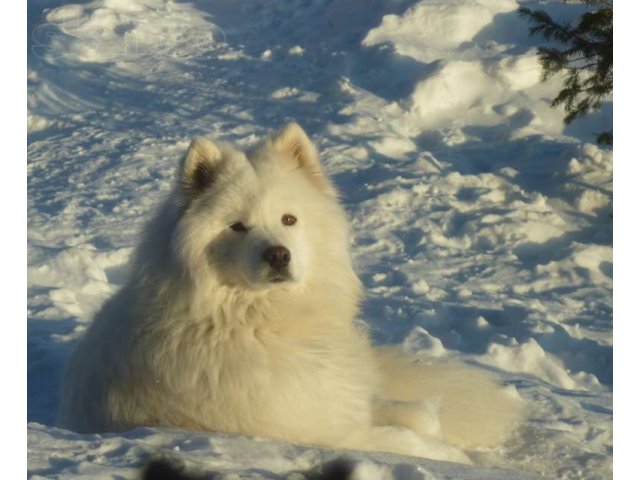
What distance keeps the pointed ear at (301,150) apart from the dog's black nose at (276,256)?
2.18 ft

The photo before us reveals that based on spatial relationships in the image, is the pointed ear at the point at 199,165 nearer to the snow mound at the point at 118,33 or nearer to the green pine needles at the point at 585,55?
the green pine needles at the point at 585,55

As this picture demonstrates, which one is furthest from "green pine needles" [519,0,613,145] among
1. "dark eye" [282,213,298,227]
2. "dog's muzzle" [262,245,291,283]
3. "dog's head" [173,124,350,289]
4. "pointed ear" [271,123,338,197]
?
"dog's muzzle" [262,245,291,283]

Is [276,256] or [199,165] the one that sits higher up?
[199,165]

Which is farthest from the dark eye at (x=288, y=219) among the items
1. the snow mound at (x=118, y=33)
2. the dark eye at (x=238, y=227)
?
the snow mound at (x=118, y=33)

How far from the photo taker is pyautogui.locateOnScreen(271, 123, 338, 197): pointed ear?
15.5 feet

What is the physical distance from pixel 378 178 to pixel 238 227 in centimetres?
565

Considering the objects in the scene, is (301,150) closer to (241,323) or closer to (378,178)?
(241,323)

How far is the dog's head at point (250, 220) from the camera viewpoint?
14.0 feet

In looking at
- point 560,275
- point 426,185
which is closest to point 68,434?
point 560,275

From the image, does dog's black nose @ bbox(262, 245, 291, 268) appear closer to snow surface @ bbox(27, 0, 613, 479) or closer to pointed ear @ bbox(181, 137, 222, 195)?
pointed ear @ bbox(181, 137, 222, 195)

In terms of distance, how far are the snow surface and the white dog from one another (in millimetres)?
305

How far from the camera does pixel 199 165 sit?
175 inches

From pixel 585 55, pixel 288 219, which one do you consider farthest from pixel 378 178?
pixel 288 219

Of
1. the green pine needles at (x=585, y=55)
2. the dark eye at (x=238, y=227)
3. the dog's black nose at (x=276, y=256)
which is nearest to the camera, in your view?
the dog's black nose at (x=276, y=256)
